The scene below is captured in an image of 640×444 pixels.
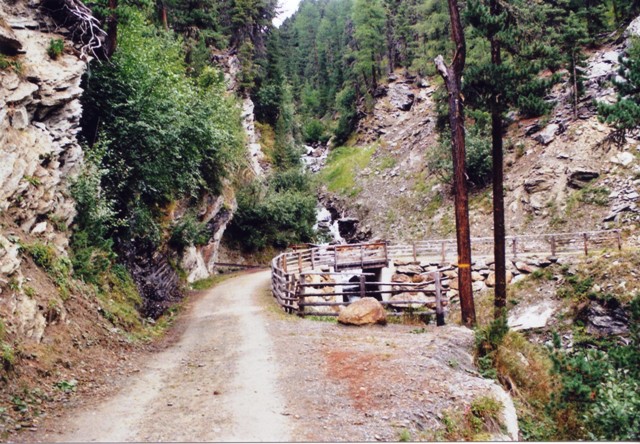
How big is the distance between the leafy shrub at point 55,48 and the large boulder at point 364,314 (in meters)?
11.0

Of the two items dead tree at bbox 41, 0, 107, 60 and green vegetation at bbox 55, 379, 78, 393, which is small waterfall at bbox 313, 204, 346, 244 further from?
green vegetation at bbox 55, 379, 78, 393

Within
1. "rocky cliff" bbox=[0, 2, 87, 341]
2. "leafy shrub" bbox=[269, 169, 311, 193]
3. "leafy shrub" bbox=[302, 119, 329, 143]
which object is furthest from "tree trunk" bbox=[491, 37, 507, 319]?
"leafy shrub" bbox=[302, 119, 329, 143]

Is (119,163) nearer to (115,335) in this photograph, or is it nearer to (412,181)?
(115,335)

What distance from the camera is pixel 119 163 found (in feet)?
44.6

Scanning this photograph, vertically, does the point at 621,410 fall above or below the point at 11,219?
below

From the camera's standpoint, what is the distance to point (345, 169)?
53250mm

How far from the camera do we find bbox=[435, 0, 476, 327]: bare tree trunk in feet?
39.4

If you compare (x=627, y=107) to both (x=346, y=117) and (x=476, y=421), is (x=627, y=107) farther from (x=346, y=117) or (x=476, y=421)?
(x=346, y=117)

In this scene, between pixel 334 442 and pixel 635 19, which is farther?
pixel 635 19

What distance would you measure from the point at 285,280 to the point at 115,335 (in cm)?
686

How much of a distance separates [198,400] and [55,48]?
10661mm

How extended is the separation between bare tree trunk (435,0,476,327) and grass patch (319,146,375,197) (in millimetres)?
35102

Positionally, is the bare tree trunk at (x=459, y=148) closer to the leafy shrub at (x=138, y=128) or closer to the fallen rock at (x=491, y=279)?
the leafy shrub at (x=138, y=128)

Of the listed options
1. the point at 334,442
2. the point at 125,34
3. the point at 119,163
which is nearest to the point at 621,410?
the point at 334,442
